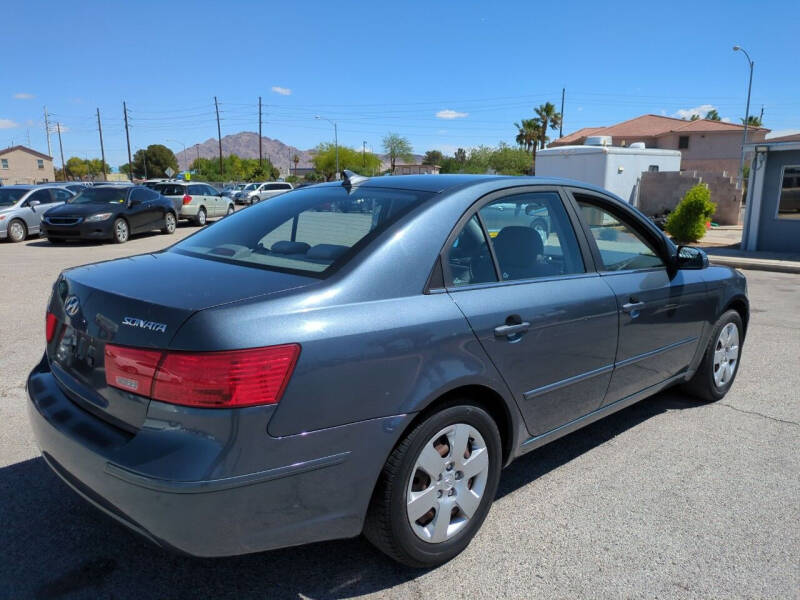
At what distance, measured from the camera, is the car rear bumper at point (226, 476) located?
1950 mm

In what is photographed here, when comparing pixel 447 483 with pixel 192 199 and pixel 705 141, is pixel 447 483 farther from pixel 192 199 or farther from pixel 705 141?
pixel 705 141

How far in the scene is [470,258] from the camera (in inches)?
111

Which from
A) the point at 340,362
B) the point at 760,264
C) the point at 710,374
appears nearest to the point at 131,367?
the point at 340,362

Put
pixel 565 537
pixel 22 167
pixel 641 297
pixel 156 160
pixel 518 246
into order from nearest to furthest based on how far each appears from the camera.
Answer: pixel 565 537 < pixel 518 246 < pixel 641 297 < pixel 22 167 < pixel 156 160

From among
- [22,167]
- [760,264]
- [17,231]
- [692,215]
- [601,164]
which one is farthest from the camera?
[22,167]

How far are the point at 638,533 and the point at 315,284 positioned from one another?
200cm

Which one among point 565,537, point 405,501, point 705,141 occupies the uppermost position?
point 705,141

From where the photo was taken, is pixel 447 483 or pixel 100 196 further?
pixel 100 196

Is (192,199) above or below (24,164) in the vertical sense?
below

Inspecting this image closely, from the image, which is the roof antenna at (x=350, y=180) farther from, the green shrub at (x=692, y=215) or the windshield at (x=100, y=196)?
the green shrub at (x=692, y=215)

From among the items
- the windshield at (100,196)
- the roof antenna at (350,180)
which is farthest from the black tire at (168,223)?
the roof antenna at (350,180)

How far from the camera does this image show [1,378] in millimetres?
4906

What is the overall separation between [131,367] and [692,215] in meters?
18.6

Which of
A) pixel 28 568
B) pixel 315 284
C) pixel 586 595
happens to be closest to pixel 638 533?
pixel 586 595
